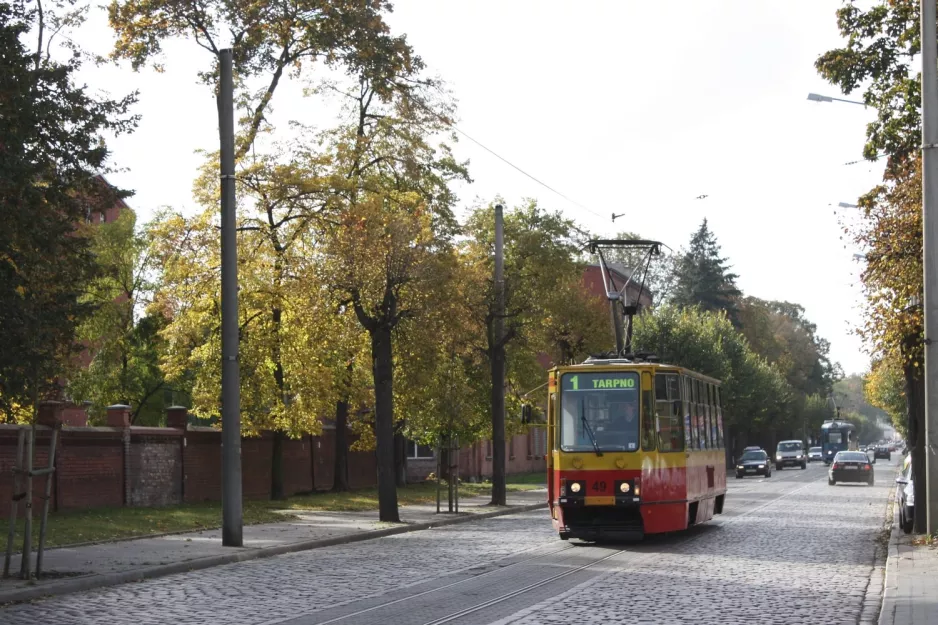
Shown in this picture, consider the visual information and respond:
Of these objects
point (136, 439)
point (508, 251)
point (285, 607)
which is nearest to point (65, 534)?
point (136, 439)

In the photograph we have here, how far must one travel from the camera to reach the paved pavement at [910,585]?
1164cm

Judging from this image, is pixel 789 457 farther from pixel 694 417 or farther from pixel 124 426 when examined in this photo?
pixel 694 417

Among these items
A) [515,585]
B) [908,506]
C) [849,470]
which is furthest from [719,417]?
[849,470]

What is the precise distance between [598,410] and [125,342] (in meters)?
34.7

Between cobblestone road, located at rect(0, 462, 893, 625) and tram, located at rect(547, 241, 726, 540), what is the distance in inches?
21.8

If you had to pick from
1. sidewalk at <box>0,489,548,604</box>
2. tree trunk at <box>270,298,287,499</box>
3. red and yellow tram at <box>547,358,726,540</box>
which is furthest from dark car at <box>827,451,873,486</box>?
red and yellow tram at <box>547,358,726,540</box>

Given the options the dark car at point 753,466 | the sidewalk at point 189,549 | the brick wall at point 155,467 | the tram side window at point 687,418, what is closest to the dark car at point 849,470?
the dark car at point 753,466

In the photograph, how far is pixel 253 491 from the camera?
38250 mm

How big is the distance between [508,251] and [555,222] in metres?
2.08

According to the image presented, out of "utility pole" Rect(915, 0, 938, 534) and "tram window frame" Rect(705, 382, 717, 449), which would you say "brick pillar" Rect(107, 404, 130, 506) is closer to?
"tram window frame" Rect(705, 382, 717, 449)

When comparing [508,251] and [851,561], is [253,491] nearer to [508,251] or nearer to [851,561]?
[508,251]

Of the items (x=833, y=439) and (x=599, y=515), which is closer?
(x=599, y=515)

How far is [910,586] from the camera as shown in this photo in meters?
14.0

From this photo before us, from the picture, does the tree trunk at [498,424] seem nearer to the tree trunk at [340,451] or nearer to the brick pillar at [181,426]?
the tree trunk at [340,451]
